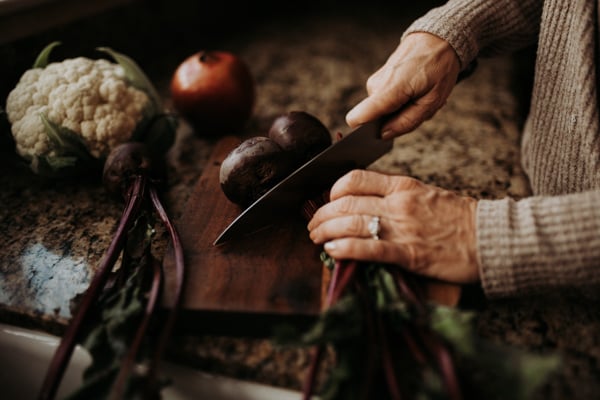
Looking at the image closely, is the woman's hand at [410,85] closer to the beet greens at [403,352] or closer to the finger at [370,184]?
the finger at [370,184]

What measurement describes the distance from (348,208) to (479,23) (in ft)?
1.76

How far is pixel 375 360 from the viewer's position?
642 millimetres

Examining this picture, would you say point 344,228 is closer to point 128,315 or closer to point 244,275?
point 244,275

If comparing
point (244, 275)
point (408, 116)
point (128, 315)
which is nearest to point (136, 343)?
point (128, 315)

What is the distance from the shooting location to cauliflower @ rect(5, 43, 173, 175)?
3.44 ft

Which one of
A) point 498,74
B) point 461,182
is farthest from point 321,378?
point 498,74

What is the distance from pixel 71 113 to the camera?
1.05 meters

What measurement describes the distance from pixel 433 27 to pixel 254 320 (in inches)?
28.2

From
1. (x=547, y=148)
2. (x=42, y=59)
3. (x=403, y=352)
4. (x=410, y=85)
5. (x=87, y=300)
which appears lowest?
(x=403, y=352)

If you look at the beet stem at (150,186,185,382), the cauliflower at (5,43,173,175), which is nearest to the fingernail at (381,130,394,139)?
the beet stem at (150,186,185,382)

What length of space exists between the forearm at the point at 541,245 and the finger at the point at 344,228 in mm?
186

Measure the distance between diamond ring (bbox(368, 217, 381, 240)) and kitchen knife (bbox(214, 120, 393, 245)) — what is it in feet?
0.51

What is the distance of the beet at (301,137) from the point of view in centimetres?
99

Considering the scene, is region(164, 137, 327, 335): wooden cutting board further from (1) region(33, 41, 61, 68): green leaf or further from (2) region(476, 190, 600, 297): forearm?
(1) region(33, 41, 61, 68): green leaf
